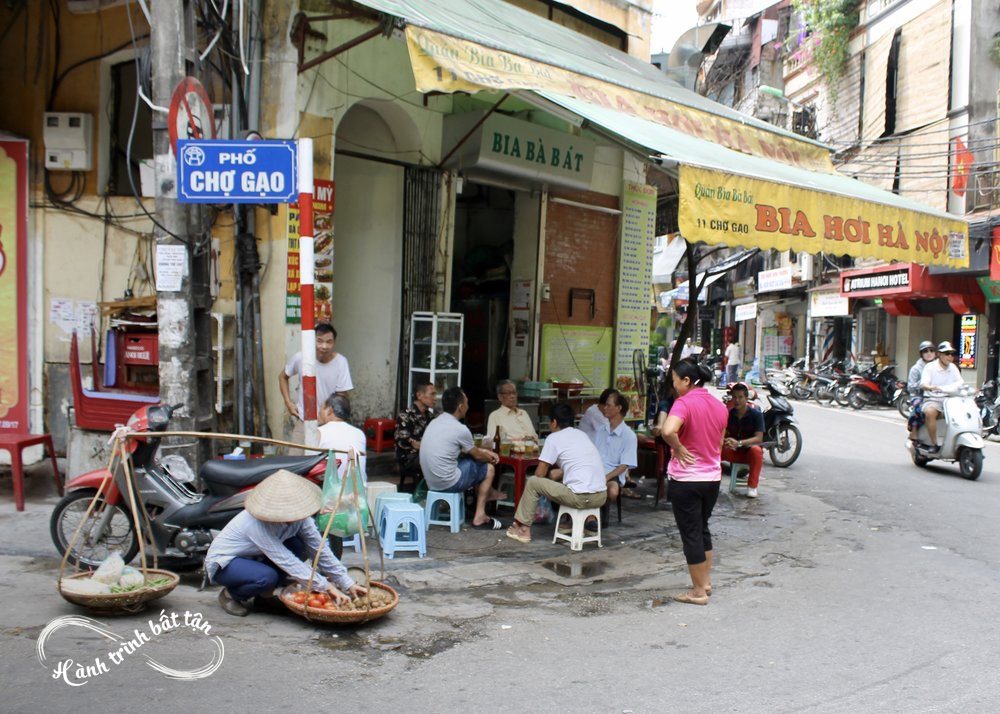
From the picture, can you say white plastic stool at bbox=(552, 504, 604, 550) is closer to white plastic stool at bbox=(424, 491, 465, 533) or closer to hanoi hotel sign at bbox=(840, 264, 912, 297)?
white plastic stool at bbox=(424, 491, 465, 533)

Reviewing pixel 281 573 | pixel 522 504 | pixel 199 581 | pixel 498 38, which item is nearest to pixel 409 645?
pixel 281 573

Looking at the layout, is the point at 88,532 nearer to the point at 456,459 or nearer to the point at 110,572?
the point at 110,572

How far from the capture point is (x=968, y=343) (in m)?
19.6

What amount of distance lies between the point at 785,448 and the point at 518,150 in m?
5.53

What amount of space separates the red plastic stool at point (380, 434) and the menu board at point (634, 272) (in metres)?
4.46

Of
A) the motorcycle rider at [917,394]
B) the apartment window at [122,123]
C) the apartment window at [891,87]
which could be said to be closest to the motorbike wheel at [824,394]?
the apartment window at [891,87]

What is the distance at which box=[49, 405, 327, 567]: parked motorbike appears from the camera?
5.18 m

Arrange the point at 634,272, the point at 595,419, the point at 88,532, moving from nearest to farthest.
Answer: the point at 88,532 → the point at 595,419 → the point at 634,272

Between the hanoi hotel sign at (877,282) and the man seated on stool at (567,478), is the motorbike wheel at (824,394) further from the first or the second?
the man seated on stool at (567,478)

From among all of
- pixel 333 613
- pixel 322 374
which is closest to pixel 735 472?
pixel 322 374

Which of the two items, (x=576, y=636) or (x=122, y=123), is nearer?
(x=576, y=636)

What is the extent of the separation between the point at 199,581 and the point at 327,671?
1.72m

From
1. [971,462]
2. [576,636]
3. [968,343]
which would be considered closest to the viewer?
[576,636]

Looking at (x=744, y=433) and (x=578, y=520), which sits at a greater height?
(x=744, y=433)
